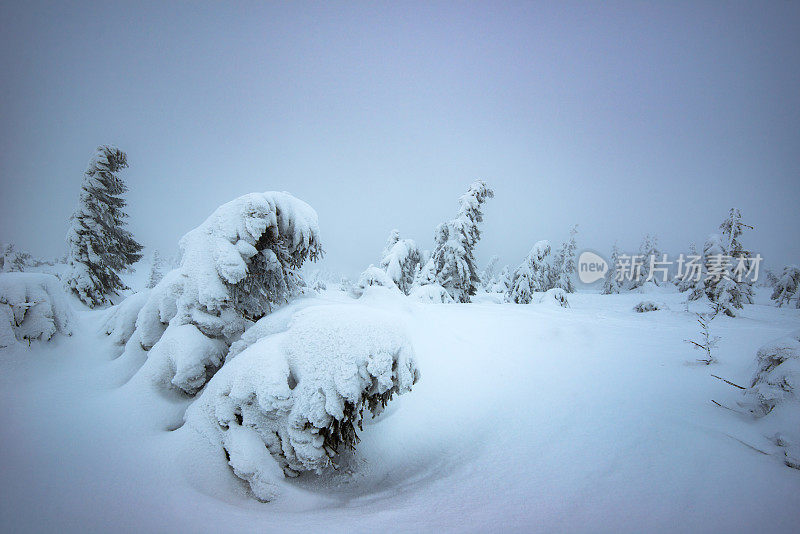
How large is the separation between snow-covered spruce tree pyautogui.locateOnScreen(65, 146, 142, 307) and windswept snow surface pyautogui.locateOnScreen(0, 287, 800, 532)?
38.5ft

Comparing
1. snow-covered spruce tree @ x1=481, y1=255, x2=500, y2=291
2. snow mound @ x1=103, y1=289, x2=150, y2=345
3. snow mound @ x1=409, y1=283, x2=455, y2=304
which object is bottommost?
snow-covered spruce tree @ x1=481, y1=255, x2=500, y2=291

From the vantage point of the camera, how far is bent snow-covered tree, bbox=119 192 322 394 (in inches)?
173

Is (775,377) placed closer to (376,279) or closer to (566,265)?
(376,279)

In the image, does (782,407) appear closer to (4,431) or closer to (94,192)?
(4,431)

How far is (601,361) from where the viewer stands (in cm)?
569

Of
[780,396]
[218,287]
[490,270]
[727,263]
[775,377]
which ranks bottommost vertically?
[490,270]

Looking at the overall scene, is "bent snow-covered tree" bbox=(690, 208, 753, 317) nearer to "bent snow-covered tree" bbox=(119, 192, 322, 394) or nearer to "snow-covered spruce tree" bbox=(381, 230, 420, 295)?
"snow-covered spruce tree" bbox=(381, 230, 420, 295)

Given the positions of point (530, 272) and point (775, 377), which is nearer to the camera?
point (775, 377)

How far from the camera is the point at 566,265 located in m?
39.4

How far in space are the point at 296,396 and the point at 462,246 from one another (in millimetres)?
13441

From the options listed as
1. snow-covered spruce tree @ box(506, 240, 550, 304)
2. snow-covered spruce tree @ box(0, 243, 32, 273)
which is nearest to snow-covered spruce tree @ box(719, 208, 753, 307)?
snow-covered spruce tree @ box(506, 240, 550, 304)

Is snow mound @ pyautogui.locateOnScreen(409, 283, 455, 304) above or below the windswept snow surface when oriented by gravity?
below

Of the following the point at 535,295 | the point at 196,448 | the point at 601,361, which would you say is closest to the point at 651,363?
the point at 601,361

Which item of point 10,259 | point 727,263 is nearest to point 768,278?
point 727,263
